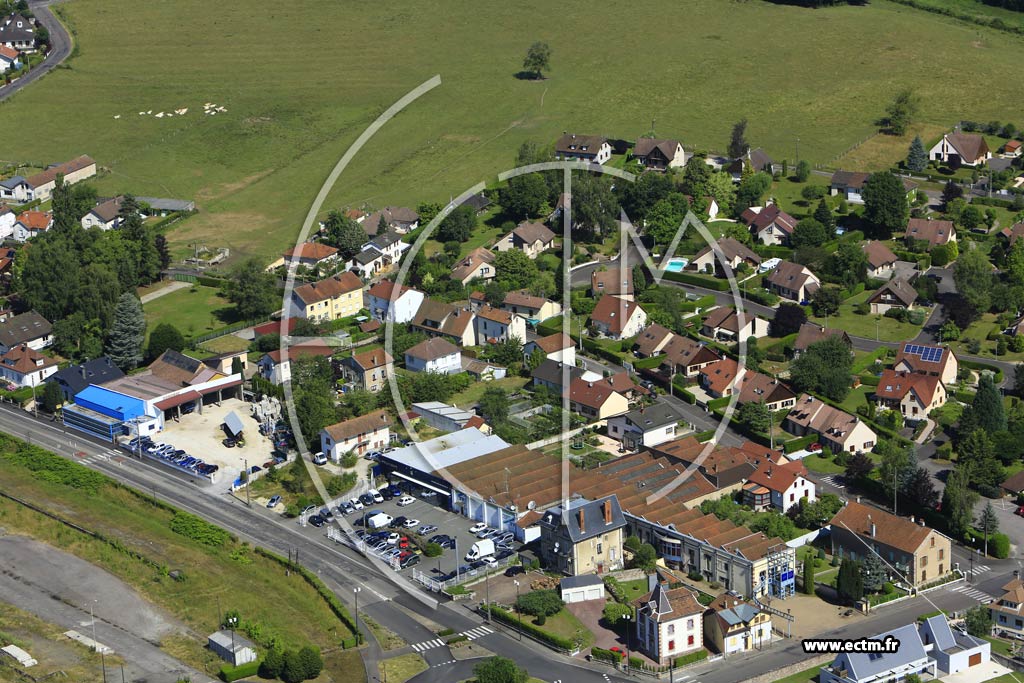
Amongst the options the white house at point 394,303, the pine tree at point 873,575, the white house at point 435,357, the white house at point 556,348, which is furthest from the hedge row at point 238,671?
the white house at point 394,303

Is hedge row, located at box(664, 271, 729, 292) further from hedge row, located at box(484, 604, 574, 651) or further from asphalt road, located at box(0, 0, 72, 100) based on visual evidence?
asphalt road, located at box(0, 0, 72, 100)

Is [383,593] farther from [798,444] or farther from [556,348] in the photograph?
[556,348]

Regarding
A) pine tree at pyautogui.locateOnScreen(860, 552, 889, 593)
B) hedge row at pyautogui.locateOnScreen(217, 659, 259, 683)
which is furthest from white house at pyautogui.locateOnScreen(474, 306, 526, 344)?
hedge row at pyautogui.locateOnScreen(217, 659, 259, 683)

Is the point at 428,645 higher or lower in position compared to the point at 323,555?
higher

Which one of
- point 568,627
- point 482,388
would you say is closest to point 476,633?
point 568,627

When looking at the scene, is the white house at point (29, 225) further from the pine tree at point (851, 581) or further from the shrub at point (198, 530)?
the pine tree at point (851, 581)

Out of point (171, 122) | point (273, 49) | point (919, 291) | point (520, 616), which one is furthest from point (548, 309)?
point (273, 49)
